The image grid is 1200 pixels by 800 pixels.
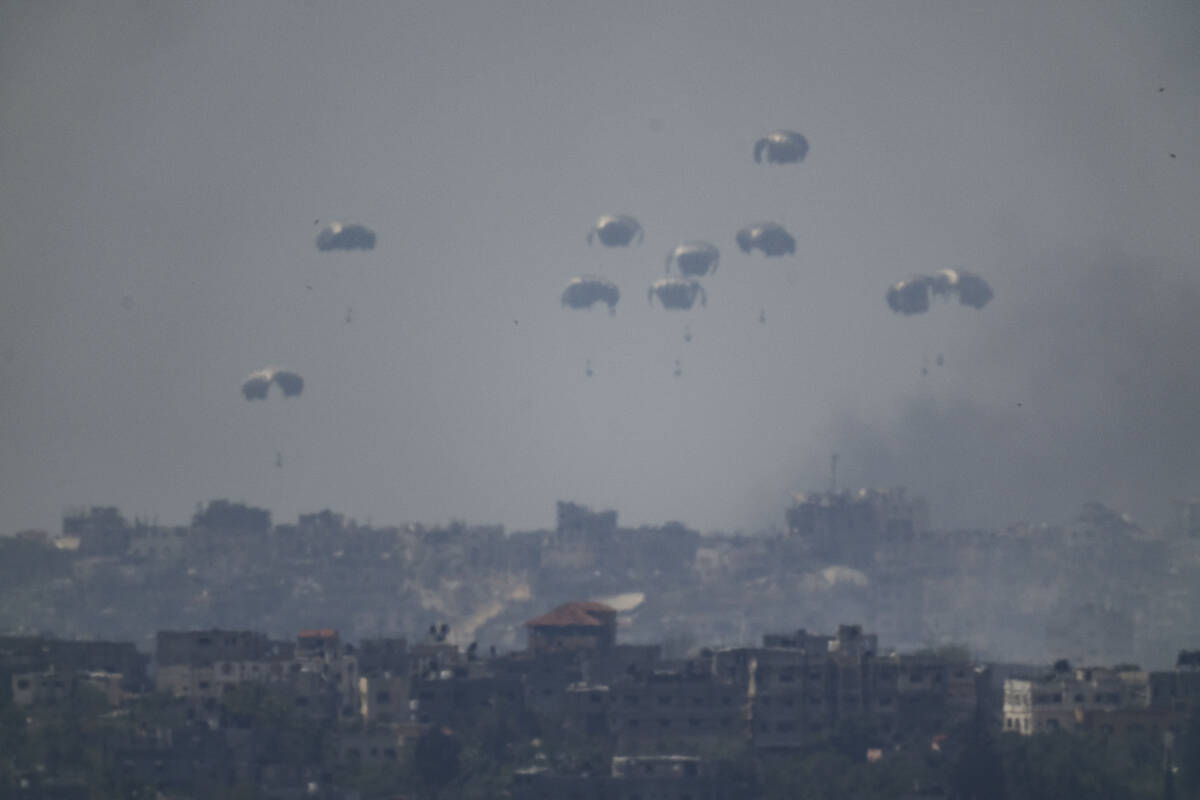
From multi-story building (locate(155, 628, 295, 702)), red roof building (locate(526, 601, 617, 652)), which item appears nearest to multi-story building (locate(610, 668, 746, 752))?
multi-story building (locate(155, 628, 295, 702))

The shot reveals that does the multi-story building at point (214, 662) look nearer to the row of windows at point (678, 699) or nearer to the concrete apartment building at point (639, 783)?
the row of windows at point (678, 699)

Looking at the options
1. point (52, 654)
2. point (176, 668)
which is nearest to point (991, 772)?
point (176, 668)

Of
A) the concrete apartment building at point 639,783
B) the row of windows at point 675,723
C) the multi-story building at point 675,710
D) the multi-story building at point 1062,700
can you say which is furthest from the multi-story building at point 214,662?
the multi-story building at point 1062,700

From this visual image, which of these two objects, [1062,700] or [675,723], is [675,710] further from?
[1062,700]

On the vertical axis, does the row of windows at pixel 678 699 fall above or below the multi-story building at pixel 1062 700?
below

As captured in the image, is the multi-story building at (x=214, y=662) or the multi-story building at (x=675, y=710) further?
the multi-story building at (x=214, y=662)

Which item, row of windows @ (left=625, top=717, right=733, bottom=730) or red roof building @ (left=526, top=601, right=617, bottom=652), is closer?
row of windows @ (left=625, top=717, right=733, bottom=730)

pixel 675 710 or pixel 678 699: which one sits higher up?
pixel 678 699

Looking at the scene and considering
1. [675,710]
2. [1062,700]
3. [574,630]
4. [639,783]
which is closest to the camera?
[639,783]

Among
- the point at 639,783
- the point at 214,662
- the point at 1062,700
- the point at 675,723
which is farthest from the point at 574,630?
the point at 639,783

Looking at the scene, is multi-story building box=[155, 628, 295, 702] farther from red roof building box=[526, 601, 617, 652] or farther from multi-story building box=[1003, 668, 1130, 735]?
multi-story building box=[1003, 668, 1130, 735]

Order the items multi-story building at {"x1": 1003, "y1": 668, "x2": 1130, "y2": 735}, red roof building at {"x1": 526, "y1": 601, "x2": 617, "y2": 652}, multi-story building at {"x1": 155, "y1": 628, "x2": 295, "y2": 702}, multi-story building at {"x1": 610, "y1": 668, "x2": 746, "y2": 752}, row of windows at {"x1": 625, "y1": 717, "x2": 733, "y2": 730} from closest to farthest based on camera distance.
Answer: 1. multi-story building at {"x1": 610, "y1": 668, "x2": 746, "y2": 752}
2. row of windows at {"x1": 625, "y1": 717, "x2": 733, "y2": 730}
3. multi-story building at {"x1": 1003, "y1": 668, "x2": 1130, "y2": 735}
4. multi-story building at {"x1": 155, "y1": 628, "x2": 295, "y2": 702}
5. red roof building at {"x1": 526, "y1": 601, "x2": 617, "y2": 652}

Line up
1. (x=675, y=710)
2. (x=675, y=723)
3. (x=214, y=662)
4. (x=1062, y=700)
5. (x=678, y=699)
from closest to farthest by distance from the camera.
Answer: (x=675, y=723) → (x=675, y=710) → (x=678, y=699) → (x=1062, y=700) → (x=214, y=662)
